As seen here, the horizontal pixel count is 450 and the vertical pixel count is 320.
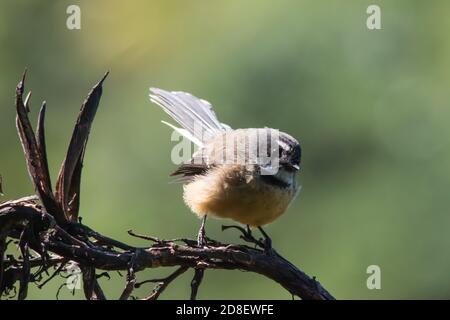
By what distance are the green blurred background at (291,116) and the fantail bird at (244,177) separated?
8.40 ft

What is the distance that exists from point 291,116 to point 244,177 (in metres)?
4.90

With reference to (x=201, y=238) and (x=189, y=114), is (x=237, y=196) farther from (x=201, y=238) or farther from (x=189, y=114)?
(x=189, y=114)

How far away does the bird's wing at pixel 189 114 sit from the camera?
4742mm

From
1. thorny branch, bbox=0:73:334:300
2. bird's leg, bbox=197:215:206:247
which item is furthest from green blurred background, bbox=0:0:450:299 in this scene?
thorny branch, bbox=0:73:334:300

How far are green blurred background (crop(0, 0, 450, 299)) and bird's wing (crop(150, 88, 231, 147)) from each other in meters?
2.10

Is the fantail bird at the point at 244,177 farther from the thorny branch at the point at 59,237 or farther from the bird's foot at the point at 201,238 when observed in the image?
the thorny branch at the point at 59,237

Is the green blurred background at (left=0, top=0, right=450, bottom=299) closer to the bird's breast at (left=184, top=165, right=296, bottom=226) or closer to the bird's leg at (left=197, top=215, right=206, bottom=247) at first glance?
the bird's breast at (left=184, top=165, right=296, bottom=226)

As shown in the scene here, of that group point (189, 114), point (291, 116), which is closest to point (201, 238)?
point (189, 114)

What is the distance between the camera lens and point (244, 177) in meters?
3.94

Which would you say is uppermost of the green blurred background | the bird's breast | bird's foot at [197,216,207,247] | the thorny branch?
the green blurred background

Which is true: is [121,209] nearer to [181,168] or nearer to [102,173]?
[102,173]

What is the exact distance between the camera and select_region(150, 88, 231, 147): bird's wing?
15.6 ft

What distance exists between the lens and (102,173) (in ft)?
28.2

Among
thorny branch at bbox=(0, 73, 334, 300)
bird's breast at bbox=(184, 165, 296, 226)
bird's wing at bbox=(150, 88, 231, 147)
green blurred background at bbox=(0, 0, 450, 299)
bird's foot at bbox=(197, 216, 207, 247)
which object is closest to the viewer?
thorny branch at bbox=(0, 73, 334, 300)
